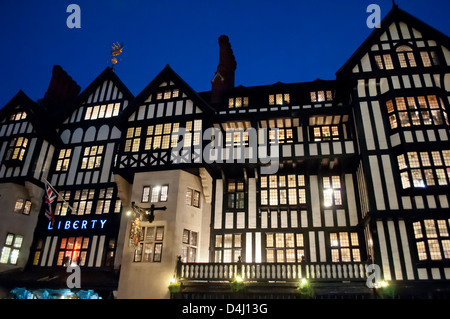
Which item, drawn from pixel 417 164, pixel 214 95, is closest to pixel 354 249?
pixel 417 164

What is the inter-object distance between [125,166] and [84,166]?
5.57 m

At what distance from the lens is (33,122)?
25938mm

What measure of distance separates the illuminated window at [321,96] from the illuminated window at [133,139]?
40.8ft

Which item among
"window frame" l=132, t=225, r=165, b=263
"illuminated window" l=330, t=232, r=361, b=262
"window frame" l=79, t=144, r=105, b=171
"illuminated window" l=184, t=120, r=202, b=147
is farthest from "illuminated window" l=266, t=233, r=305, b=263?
"window frame" l=79, t=144, r=105, b=171

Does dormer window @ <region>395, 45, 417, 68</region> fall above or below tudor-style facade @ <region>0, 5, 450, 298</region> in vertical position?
above

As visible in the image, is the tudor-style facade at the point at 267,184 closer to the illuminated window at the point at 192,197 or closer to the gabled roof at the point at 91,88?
the illuminated window at the point at 192,197

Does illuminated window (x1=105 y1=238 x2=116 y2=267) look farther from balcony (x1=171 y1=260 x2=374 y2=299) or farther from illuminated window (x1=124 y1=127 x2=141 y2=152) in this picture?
balcony (x1=171 y1=260 x2=374 y2=299)

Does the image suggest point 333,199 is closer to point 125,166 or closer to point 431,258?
point 431,258

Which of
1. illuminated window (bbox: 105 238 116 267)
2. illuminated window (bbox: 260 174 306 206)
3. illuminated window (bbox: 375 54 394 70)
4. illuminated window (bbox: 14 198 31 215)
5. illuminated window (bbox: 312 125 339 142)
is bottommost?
illuminated window (bbox: 105 238 116 267)

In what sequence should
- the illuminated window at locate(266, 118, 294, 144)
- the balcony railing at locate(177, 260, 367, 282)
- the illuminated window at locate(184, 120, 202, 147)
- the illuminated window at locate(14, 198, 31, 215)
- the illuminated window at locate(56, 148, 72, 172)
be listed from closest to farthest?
the balcony railing at locate(177, 260, 367, 282) < the illuminated window at locate(184, 120, 202, 147) < the illuminated window at locate(266, 118, 294, 144) < the illuminated window at locate(14, 198, 31, 215) < the illuminated window at locate(56, 148, 72, 172)

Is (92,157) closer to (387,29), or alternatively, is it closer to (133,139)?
(133,139)

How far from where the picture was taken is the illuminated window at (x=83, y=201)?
24.2 metres

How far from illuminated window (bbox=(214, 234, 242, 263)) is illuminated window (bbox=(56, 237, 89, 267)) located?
9.21 m

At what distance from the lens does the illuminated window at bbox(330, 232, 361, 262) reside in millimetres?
19219
